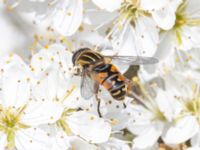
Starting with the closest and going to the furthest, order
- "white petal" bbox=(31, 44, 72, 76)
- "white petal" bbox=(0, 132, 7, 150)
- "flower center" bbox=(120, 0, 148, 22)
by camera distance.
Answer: "white petal" bbox=(0, 132, 7, 150) < "white petal" bbox=(31, 44, 72, 76) < "flower center" bbox=(120, 0, 148, 22)

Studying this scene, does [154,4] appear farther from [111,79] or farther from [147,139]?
[147,139]

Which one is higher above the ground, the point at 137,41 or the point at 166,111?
the point at 137,41

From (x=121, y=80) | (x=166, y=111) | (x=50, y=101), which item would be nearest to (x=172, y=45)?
(x=166, y=111)

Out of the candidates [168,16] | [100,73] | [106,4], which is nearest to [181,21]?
[168,16]

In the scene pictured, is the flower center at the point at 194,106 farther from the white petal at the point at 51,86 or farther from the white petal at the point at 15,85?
the white petal at the point at 15,85

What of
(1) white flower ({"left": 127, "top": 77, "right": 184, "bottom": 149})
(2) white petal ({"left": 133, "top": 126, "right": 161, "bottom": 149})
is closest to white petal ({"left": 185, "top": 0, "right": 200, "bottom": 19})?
(1) white flower ({"left": 127, "top": 77, "right": 184, "bottom": 149})

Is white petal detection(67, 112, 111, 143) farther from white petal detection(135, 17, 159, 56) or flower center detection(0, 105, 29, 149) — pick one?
white petal detection(135, 17, 159, 56)

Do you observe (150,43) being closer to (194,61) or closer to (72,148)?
(194,61)
